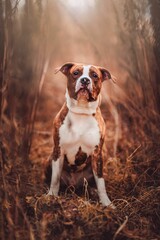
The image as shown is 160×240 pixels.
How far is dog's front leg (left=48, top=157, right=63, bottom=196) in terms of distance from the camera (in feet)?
8.59

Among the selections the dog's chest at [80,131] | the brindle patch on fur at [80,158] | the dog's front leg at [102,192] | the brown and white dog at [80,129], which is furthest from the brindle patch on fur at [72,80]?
the dog's front leg at [102,192]

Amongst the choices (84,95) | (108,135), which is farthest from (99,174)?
(108,135)

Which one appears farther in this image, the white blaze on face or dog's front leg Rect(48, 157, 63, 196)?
dog's front leg Rect(48, 157, 63, 196)

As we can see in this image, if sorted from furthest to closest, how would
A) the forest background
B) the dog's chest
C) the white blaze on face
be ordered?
the dog's chest → the white blaze on face → the forest background

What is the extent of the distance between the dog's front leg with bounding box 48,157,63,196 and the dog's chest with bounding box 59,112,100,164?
13cm

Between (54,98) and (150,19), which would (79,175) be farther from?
(54,98)

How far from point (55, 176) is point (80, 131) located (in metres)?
0.32

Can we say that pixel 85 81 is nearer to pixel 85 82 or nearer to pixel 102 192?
pixel 85 82

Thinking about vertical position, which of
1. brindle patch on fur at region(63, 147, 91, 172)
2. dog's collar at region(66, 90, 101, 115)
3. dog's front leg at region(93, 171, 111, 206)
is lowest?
dog's front leg at region(93, 171, 111, 206)

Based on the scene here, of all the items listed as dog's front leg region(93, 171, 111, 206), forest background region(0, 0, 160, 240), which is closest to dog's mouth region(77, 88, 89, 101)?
forest background region(0, 0, 160, 240)

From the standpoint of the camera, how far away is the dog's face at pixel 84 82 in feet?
7.90

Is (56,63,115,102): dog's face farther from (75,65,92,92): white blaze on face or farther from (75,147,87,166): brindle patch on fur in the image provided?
(75,147,87,166): brindle patch on fur

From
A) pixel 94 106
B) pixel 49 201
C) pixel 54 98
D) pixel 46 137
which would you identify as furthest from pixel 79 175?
pixel 54 98

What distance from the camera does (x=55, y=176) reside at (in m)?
2.62
